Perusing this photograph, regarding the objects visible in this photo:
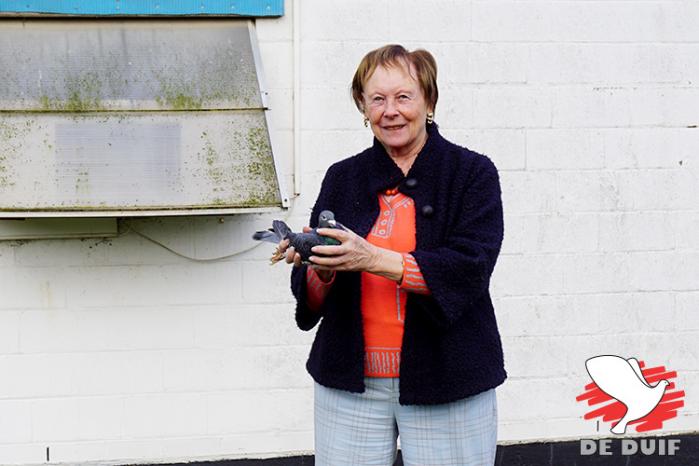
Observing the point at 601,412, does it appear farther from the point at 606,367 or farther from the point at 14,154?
the point at 14,154

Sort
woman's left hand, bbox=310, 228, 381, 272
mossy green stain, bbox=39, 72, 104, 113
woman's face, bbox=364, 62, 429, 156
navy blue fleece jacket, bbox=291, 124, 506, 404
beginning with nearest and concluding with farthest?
1. woman's left hand, bbox=310, 228, 381, 272
2. navy blue fleece jacket, bbox=291, 124, 506, 404
3. woman's face, bbox=364, 62, 429, 156
4. mossy green stain, bbox=39, 72, 104, 113

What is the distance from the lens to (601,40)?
172 inches

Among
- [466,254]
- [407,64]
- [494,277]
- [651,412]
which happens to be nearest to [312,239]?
[466,254]


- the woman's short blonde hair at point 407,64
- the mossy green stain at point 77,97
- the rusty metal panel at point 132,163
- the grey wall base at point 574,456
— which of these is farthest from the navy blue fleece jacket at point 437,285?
the grey wall base at point 574,456

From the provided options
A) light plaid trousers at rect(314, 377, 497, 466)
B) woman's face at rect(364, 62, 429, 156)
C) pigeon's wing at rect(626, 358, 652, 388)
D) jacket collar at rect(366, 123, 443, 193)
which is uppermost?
woman's face at rect(364, 62, 429, 156)

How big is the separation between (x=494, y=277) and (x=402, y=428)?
183 cm

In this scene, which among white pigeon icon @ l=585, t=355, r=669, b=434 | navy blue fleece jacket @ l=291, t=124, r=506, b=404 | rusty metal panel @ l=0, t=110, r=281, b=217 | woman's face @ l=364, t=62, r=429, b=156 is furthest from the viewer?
white pigeon icon @ l=585, t=355, r=669, b=434

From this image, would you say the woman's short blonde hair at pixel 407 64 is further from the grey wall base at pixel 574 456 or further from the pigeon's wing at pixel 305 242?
the grey wall base at pixel 574 456

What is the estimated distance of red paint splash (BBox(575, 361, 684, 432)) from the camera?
179 inches

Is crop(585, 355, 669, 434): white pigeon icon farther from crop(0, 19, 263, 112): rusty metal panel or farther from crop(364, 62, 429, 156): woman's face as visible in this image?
crop(364, 62, 429, 156): woman's face

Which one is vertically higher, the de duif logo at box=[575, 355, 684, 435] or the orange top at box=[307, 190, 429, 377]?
the orange top at box=[307, 190, 429, 377]

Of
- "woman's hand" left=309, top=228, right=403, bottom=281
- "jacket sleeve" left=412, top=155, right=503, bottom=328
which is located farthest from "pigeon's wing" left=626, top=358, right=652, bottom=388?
"woman's hand" left=309, top=228, right=403, bottom=281

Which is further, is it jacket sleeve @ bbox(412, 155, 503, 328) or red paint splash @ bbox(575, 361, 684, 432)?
red paint splash @ bbox(575, 361, 684, 432)

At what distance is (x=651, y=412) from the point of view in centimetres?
462
